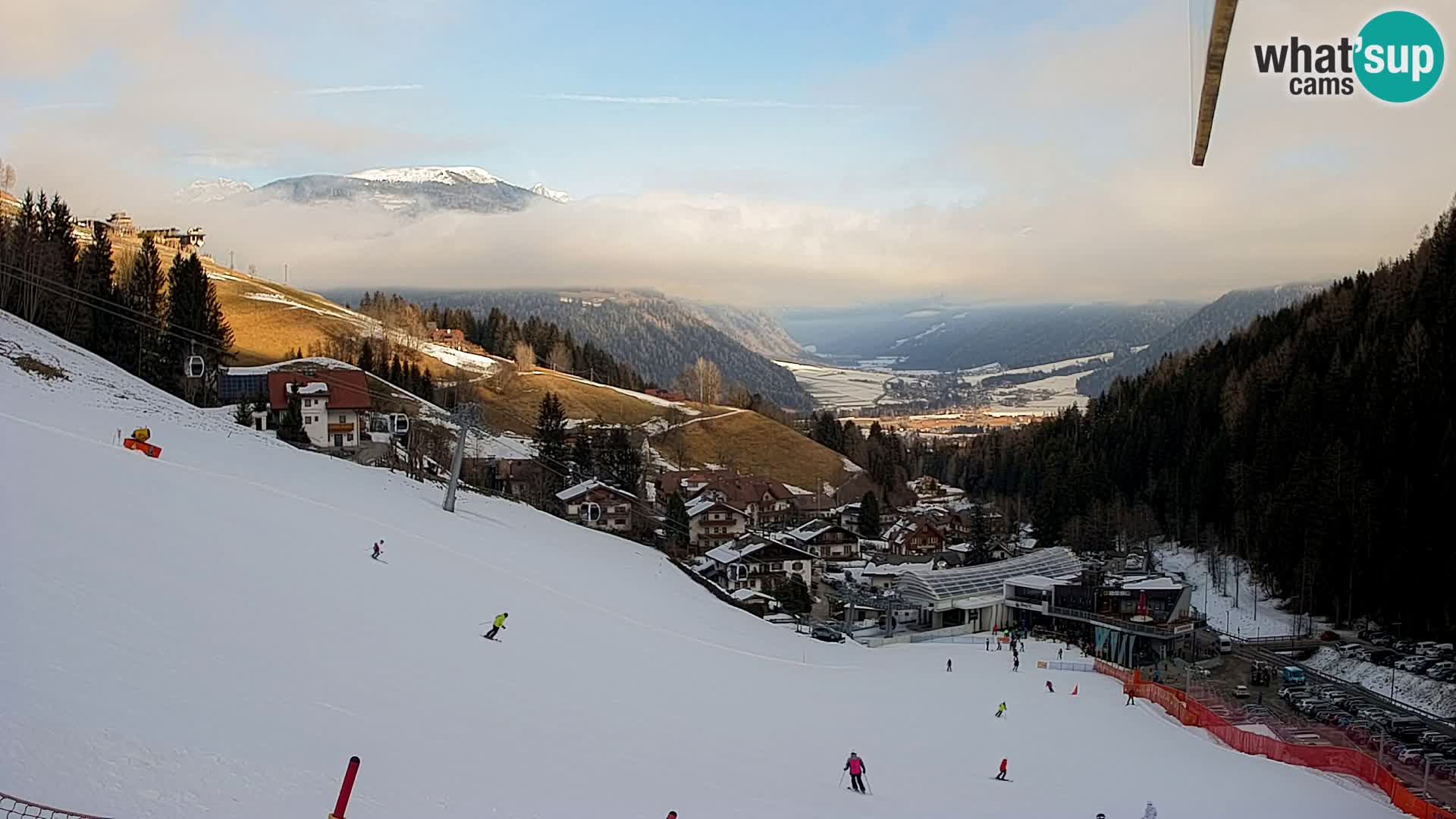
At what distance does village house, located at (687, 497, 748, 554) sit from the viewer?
60688 mm

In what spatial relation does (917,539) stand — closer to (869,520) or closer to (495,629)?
(869,520)

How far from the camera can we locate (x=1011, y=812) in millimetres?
14305

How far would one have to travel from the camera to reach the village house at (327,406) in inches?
1923

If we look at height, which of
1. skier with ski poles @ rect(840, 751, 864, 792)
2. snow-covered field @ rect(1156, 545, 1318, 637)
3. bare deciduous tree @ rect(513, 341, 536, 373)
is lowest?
snow-covered field @ rect(1156, 545, 1318, 637)

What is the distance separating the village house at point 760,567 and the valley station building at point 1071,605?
5150 mm

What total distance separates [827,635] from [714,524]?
2615 cm

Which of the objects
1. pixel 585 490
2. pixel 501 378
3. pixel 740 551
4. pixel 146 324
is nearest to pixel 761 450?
pixel 501 378

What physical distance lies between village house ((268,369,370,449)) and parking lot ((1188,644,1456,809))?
3787 cm

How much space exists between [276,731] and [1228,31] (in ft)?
31.2

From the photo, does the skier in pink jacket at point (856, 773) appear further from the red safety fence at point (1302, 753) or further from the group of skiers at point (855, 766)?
the red safety fence at point (1302, 753)

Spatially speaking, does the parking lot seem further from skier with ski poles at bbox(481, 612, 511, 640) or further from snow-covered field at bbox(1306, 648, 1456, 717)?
skier with ski poles at bbox(481, 612, 511, 640)

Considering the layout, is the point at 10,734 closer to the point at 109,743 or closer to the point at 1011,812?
the point at 109,743

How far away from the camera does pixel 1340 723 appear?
86.5 feet

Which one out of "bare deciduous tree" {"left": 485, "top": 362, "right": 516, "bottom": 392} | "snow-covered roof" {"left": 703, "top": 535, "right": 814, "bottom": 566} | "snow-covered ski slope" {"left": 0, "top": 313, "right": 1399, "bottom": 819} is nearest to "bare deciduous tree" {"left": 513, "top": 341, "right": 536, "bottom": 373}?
"bare deciduous tree" {"left": 485, "top": 362, "right": 516, "bottom": 392}
